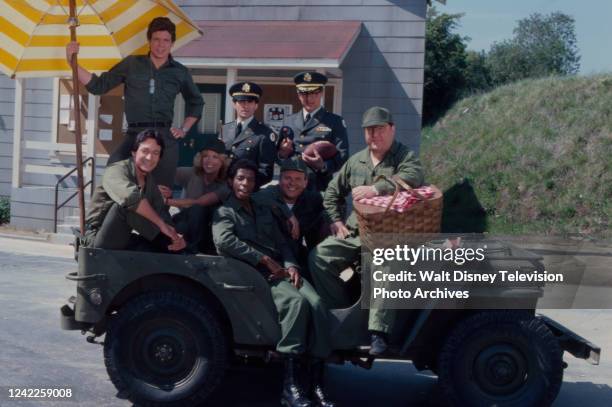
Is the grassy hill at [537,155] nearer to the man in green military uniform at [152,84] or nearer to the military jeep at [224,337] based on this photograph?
the man in green military uniform at [152,84]

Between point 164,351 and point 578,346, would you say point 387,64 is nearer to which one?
point 578,346

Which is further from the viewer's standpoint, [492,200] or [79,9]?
[492,200]

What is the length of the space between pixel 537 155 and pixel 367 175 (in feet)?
42.7

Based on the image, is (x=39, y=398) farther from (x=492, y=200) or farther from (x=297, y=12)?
(x=492, y=200)

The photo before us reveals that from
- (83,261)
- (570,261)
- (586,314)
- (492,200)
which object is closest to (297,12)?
(492,200)

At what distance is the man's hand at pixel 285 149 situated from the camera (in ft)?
21.4

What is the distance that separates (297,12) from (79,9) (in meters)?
8.90

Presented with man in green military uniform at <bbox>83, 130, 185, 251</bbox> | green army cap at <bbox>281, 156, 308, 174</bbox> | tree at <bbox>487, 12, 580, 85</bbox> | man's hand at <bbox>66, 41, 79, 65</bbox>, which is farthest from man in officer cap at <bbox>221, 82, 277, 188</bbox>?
tree at <bbox>487, 12, 580, 85</bbox>

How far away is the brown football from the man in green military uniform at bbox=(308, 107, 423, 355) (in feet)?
2.54

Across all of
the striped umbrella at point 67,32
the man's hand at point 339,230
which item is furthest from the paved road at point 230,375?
the striped umbrella at point 67,32

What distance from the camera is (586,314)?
901 centimetres

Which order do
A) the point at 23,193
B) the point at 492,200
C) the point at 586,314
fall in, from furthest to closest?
the point at 492,200 < the point at 23,193 < the point at 586,314

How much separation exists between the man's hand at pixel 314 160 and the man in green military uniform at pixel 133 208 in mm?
1374

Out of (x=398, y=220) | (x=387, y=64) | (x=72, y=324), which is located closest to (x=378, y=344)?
(x=398, y=220)
